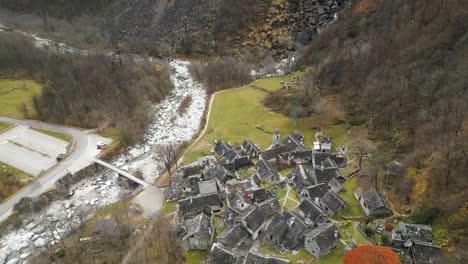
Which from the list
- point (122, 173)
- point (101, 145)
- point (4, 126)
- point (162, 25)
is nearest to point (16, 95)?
point (4, 126)

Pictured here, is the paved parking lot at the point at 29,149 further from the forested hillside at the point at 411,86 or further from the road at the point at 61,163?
the forested hillside at the point at 411,86

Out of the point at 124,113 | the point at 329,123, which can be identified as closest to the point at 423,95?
the point at 329,123

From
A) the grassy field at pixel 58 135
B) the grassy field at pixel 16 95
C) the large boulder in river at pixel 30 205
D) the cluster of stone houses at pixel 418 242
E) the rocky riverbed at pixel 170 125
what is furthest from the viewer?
the grassy field at pixel 16 95

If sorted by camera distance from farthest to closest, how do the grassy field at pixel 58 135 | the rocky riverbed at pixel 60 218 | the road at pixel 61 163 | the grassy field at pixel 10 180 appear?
the grassy field at pixel 58 135
the grassy field at pixel 10 180
the road at pixel 61 163
the rocky riverbed at pixel 60 218

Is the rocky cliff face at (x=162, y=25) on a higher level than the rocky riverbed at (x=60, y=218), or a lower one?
higher

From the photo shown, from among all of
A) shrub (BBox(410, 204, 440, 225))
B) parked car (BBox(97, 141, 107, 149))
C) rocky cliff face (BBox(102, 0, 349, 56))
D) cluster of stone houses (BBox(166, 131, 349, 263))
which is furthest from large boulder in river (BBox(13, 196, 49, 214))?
rocky cliff face (BBox(102, 0, 349, 56))

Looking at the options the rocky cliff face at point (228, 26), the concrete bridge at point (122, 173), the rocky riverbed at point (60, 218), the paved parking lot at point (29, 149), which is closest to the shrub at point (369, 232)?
the concrete bridge at point (122, 173)

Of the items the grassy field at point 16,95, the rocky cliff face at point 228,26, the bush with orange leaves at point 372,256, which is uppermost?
the rocky cliff face at point 228,26

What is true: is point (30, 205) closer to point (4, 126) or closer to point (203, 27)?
point (4, 126)
